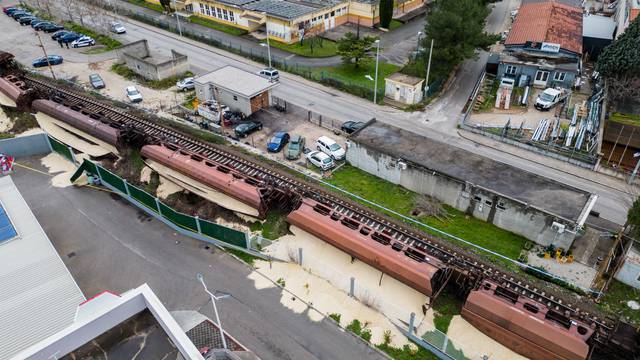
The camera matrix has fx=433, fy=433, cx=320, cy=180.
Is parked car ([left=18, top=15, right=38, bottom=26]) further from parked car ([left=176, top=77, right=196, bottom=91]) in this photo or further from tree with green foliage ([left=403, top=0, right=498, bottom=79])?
tree with green foliage ([left=403, top=0, right=498, bottom=79])

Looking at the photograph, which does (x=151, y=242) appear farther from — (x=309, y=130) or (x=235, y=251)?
(x=309, y=130)

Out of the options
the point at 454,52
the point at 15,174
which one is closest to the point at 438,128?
the point at 454,52

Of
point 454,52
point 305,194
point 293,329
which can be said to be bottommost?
point 293,329

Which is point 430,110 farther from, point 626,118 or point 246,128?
point 246,128

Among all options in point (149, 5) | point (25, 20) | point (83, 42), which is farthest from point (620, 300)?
point (25, 20)

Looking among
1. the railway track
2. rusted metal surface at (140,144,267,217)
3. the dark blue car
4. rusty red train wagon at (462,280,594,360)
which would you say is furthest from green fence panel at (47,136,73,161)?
rusty red train wagon at (462,280,594,360)
